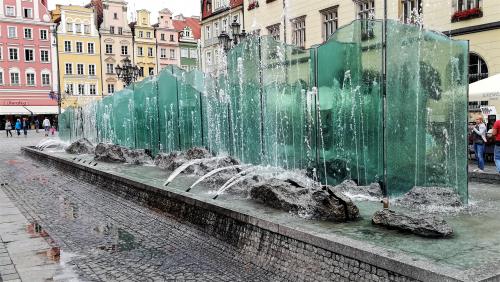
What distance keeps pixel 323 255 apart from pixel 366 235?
70cm

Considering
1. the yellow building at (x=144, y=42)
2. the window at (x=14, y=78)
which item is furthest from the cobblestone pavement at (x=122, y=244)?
the yellow building at (x=144, y=42)

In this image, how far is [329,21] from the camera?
2625 centimetres

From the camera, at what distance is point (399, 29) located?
7785 millimetres

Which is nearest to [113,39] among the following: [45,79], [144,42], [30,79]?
[144,42]

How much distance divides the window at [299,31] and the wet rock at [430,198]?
2166cm

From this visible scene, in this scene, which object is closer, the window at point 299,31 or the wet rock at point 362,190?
the wet rock at point 362,190

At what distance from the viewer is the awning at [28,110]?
182 ft

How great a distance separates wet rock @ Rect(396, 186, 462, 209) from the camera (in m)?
7.12

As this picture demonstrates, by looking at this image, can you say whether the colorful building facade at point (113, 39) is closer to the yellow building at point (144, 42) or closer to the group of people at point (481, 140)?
the yellow building at point (144, 42)

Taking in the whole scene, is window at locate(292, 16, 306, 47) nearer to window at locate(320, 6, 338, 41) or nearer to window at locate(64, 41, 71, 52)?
window at locate(320, 6, 338, 41)

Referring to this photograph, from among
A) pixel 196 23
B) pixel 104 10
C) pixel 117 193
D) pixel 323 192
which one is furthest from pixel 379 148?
pixel 196 23

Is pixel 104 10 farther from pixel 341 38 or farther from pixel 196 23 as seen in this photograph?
pixel 341 38

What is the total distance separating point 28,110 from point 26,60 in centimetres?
619

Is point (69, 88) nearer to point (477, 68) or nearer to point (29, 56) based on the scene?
point (29, 56)
